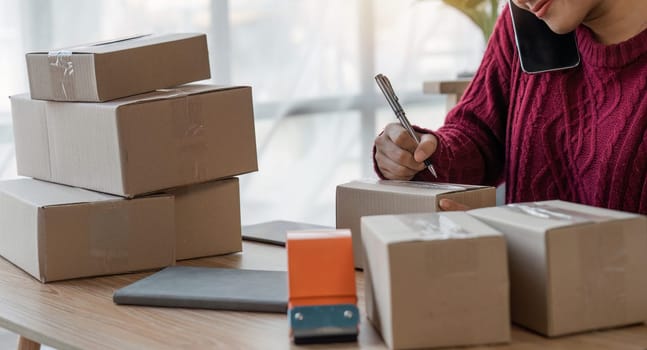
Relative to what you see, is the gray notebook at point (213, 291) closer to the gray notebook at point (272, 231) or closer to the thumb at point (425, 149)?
the gray notebook at point (272, 231)

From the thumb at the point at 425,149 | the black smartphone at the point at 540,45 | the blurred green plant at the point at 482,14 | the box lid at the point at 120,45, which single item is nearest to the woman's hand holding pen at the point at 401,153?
the thumb at the point at 425,149

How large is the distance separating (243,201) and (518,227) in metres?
2.45

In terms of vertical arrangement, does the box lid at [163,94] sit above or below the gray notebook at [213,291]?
above

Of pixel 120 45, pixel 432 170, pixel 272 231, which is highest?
pixel 120 45

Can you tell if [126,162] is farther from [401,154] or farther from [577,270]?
[577,270]

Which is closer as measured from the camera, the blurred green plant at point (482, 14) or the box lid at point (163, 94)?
the box lid at point (163, 94)

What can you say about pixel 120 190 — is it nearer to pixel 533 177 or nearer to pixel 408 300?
pixel 408 300

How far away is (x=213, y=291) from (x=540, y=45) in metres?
0.78

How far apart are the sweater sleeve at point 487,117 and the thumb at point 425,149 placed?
13cm

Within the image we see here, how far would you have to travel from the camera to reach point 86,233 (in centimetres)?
130

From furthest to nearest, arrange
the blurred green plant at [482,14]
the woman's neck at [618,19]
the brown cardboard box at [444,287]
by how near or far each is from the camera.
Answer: the blurred green plant at [482,14] < the woman's neck at [618,19] < the brown cardboard box at [444,287]

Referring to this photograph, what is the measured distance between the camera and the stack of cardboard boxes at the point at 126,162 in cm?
Result: 130

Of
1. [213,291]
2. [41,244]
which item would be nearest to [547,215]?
[213,291]

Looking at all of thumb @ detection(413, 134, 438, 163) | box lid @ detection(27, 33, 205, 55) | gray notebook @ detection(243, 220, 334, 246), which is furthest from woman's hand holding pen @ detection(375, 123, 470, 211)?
box lid @ detection(27, 33, 205, 55)
